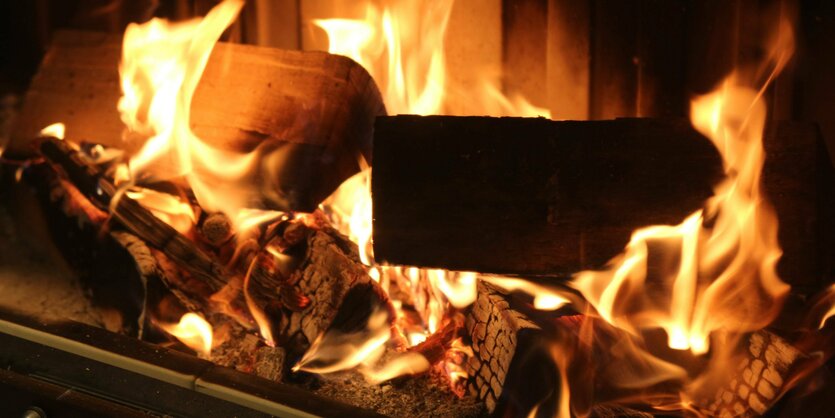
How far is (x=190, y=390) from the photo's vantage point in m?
1.85

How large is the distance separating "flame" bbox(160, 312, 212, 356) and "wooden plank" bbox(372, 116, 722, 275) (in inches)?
27.3

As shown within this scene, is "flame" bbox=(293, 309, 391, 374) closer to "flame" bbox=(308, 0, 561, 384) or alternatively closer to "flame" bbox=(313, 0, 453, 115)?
"flame" bbox=(308, 0, 561, 384)

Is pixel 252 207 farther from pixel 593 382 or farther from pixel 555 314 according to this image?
pixel 593 382

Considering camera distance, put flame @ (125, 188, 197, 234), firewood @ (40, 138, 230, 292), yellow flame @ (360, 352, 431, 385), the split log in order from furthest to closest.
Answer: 1. flame @ (125, 188, 197, 234)
2. firewood @ (40, 138, 230, 292)
3. yellow flame @ (360, 352, 431, 385)
4. the split log

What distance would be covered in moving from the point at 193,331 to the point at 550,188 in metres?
1.19

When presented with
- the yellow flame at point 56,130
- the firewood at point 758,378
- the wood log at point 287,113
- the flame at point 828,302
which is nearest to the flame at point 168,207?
the wood log at point 287,113

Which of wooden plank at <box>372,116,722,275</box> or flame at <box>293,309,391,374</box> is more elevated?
wooden plank at <box>372,116,722,275</box>

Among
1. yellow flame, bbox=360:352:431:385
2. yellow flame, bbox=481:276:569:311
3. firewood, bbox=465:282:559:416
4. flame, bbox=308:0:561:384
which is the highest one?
flame, bbox=308:0:561:384

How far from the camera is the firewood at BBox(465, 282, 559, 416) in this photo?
204 cm

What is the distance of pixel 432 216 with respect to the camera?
7.19ft

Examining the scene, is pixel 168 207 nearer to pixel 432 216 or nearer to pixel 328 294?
pixel 328 294

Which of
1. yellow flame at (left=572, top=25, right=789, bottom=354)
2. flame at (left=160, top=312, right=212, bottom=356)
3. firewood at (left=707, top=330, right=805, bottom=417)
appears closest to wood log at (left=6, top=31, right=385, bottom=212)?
flame at (left=160, top=312, right=212, bottom=356)

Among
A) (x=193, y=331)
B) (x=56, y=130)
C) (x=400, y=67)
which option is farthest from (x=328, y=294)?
(x=56, y=130)

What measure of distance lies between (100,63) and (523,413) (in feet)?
6.84
